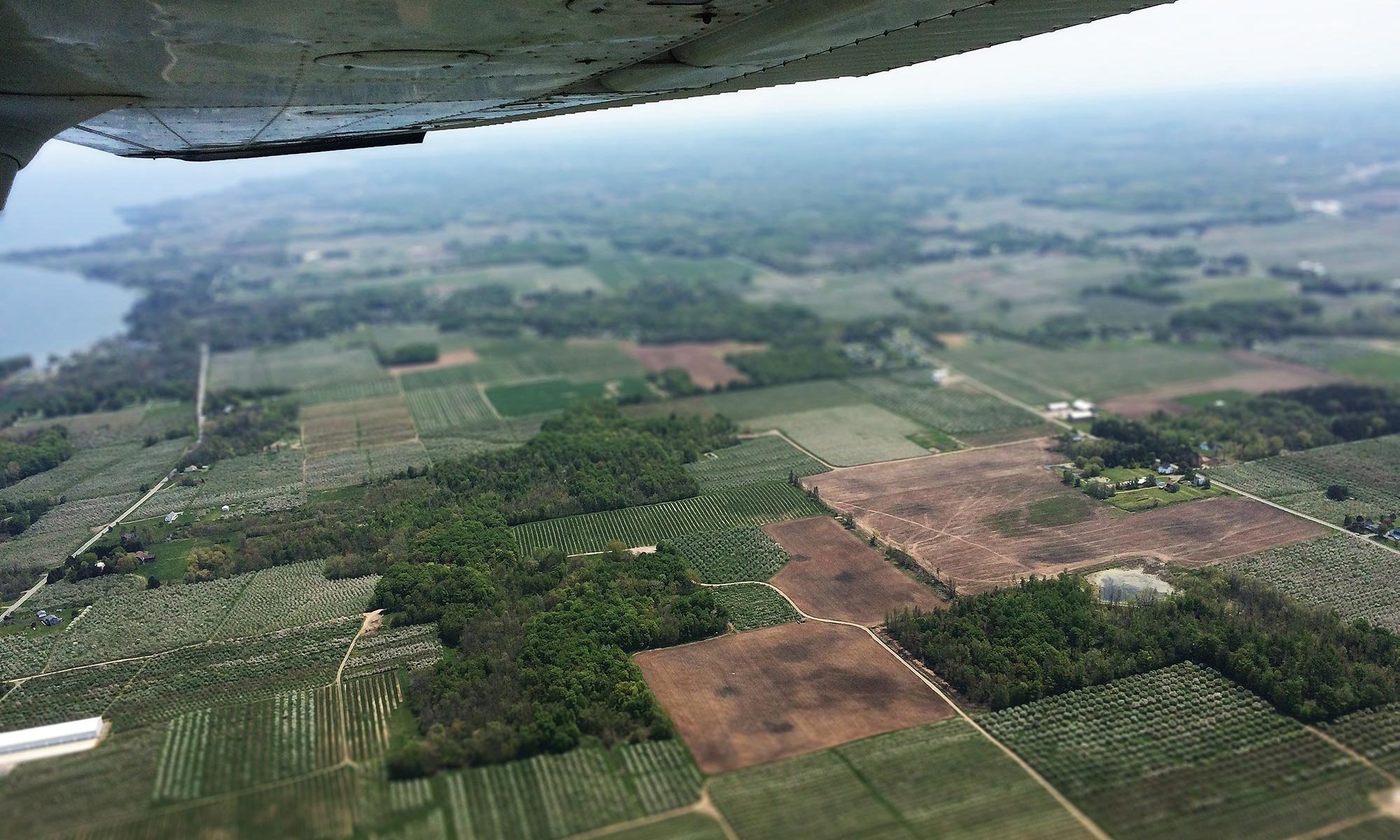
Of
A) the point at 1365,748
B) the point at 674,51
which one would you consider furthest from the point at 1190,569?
the point at 674,51

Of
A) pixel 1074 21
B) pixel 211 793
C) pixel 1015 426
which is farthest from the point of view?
pixel 1015 426

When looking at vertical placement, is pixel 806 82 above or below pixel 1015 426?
above

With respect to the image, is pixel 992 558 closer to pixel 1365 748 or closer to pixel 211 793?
pixel 1365 748

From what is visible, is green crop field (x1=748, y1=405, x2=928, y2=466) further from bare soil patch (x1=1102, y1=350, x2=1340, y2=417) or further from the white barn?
the white barn

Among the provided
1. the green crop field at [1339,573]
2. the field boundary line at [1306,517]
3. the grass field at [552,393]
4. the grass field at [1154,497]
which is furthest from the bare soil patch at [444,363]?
the green crop field at [1339,573]

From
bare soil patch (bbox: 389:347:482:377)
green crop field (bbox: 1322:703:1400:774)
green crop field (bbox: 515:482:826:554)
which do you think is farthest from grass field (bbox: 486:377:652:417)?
green crop field (bbox: 1322:703:1400:774)

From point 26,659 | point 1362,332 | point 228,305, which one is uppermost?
point 228,305

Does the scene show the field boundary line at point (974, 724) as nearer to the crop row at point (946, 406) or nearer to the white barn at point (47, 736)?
the white barn at point (47, 736)
